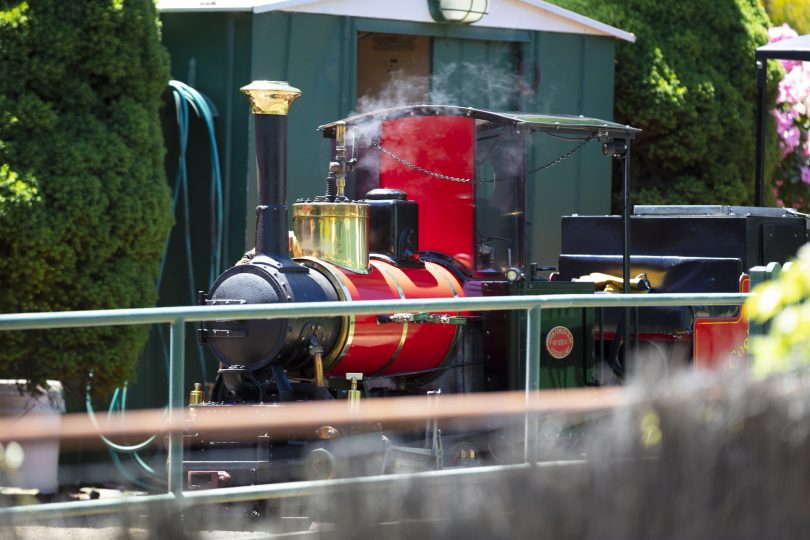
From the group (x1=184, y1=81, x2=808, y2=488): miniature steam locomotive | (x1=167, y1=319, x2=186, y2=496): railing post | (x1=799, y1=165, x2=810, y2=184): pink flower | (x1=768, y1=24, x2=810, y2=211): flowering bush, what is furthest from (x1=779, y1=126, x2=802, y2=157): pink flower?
(x1=167, y1=319, x2=186, y2=496): railing post

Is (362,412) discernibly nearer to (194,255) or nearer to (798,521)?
(798,521)

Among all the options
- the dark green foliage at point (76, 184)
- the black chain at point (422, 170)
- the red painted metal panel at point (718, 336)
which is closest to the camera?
the black chain at point (422, 170)

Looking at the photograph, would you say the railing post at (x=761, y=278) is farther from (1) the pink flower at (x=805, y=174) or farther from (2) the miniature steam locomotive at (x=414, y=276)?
(1) the pink flower at (x=805, y=174)

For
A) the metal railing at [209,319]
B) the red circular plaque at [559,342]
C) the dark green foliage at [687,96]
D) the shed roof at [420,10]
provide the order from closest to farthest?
the metal railing at [209,319] < the red circular plaque at [559,342] < the shed roof at [420,10] < the dark green foliage at [687,96]

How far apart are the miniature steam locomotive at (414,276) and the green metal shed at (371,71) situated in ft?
5.74

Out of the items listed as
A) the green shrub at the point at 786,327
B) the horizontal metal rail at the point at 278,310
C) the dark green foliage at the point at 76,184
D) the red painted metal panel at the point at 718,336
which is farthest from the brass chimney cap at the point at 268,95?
the green shrub at the point at 786,327

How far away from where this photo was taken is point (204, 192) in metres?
9.81

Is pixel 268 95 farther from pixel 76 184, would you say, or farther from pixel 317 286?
pixel 76 184

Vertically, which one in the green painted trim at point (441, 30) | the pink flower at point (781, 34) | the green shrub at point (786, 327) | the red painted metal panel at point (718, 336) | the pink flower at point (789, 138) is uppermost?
the pink flower at point (781, 34)

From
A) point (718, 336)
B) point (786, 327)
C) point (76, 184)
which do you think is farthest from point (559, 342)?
point (786, 327)

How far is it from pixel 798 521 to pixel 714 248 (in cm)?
616

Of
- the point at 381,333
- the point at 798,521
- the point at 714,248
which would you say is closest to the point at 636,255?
the point at 714,248

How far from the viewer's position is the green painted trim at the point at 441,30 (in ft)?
33.4

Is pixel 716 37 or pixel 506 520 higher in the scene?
pixel 716 37
